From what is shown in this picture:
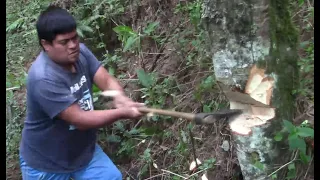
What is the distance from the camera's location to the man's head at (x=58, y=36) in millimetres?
3207

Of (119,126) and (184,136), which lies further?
(119,126)

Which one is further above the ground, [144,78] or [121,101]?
[121,101]

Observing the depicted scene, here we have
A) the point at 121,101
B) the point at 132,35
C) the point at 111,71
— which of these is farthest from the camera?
the point at 111,71

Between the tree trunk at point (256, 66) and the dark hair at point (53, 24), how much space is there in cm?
90

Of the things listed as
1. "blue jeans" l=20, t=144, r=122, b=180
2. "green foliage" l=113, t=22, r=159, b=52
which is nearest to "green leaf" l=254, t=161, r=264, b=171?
"blue jeans" l=20, t=144, r=122, b=180

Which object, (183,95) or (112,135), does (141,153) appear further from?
(183,95)

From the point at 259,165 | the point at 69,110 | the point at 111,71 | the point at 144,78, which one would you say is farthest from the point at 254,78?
the point at 111,71

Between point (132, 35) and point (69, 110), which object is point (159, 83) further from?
point (69, 110)

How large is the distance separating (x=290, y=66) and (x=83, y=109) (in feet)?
4.74

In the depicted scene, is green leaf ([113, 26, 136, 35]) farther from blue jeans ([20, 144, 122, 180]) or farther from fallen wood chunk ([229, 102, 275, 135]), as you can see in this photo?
fallen wood chunk ([229, 102, 275, 135])

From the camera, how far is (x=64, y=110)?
3141 millimetres

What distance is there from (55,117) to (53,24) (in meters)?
0.61

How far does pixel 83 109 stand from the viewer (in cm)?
Result: 344
